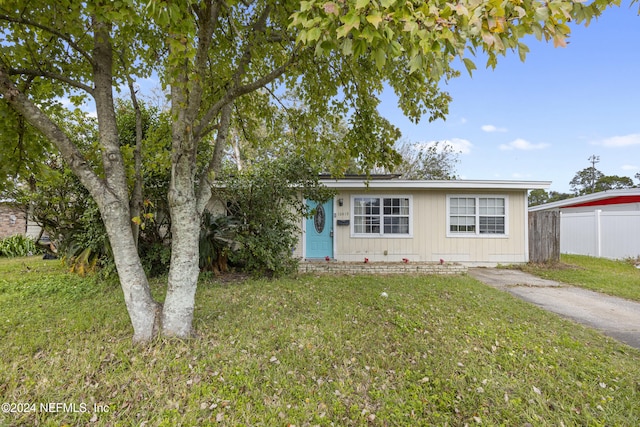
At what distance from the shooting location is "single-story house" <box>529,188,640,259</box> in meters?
9.93

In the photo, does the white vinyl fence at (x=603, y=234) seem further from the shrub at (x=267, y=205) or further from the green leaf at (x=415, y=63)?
the green leaf at (x=415, y=63)

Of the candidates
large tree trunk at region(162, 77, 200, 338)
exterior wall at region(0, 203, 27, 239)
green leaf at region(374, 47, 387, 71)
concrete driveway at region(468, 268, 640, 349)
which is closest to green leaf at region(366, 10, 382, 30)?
green leaf at region(374, 47, 387, 71)

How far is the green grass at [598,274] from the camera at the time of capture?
6143 mm

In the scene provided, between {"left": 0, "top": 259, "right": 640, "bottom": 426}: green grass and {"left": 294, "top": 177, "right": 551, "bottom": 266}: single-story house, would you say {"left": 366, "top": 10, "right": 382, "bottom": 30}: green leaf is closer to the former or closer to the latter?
{"left": 0, "top": 259, "right": 640, "bottom": 426}: green grass

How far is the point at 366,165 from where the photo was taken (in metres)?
4.71

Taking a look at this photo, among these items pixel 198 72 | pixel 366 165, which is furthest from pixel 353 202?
pixel 198 72

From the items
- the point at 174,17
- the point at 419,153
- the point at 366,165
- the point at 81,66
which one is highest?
the point at 419,153

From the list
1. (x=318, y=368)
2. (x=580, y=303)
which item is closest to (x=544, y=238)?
(x=580, y=303)

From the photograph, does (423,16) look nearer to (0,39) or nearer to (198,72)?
(198,72)

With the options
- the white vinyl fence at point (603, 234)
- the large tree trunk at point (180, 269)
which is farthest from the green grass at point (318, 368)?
the white vinyl fence at point (603, 234)

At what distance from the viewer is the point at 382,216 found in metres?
8.95

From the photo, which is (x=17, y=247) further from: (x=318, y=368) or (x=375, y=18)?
(x=375, y=18)

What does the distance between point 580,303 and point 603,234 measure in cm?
805

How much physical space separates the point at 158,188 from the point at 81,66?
2672 mm
